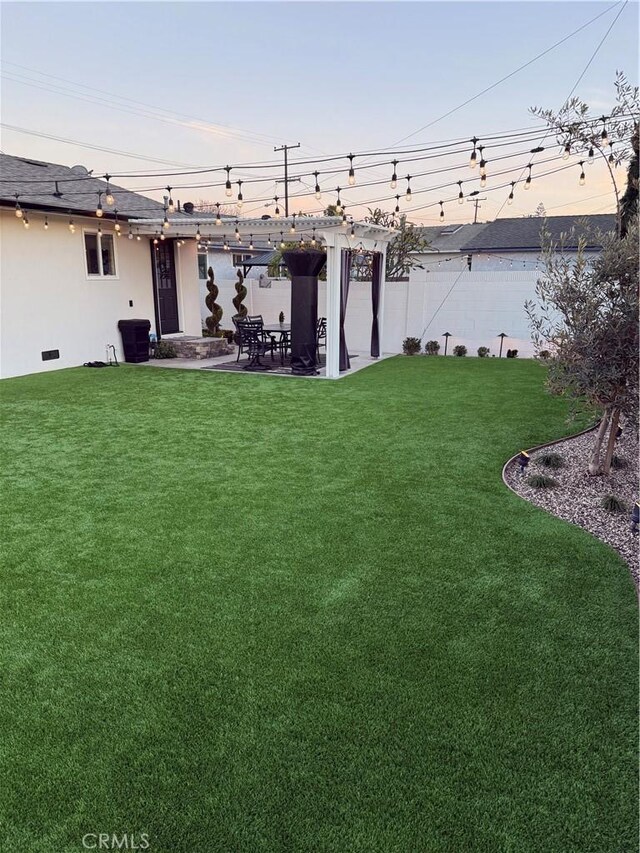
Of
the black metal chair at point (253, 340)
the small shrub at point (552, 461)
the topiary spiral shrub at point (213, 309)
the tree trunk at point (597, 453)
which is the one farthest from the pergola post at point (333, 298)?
the topiary spiral shrub at point (213, 309)

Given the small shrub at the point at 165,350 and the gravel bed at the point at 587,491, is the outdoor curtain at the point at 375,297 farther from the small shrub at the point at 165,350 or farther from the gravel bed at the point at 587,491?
the gravel bed at the point at 587,491

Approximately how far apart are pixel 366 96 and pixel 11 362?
8093mm

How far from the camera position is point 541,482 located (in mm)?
4656

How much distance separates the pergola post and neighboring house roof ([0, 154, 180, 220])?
434 centimetres

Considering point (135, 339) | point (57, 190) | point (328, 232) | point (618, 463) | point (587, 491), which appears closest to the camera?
point (587, 491)

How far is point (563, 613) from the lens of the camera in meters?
2.92

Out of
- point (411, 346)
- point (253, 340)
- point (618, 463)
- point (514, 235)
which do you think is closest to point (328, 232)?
point (253, 340)

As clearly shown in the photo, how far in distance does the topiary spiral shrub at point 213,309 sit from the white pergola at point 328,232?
4.47 meters

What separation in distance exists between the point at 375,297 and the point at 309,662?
35.0 feet

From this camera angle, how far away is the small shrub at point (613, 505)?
420cm

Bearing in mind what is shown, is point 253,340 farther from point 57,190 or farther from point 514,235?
point 514,235

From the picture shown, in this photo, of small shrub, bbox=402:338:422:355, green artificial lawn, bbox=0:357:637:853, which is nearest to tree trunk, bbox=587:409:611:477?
green artificial lawn, bbox=0:357:637:853

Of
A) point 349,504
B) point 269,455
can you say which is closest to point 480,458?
point 349,504

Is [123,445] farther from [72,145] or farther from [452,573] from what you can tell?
[72,145]
